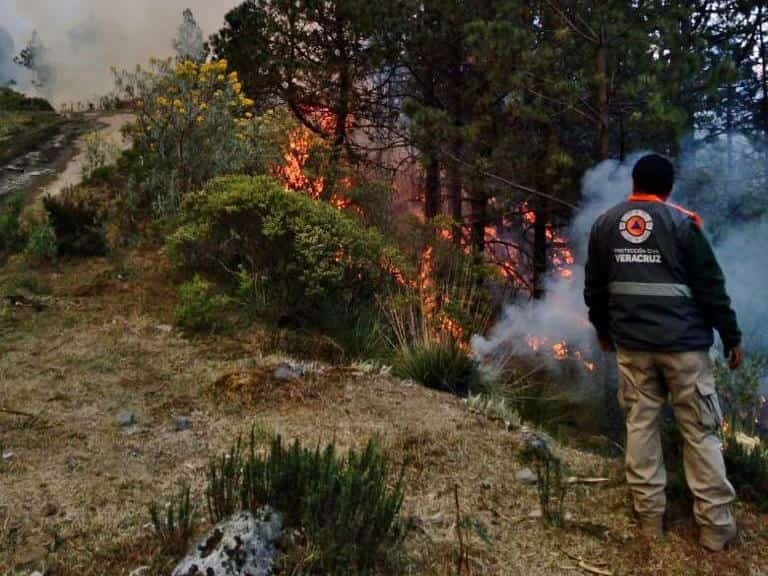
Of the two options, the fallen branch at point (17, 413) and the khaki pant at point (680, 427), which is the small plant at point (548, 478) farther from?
the fallen branch at point (17, 413)

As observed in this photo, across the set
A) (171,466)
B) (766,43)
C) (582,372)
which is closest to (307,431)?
(171,466)

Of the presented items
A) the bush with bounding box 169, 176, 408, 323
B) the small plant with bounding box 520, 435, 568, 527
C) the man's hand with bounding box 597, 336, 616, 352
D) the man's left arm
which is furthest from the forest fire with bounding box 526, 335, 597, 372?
the man's left arm

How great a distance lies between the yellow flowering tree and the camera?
9344 millimetres

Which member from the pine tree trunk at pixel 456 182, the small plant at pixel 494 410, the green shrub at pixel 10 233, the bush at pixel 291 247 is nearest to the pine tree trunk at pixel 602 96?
the pine tree trunk at pixel 456 182

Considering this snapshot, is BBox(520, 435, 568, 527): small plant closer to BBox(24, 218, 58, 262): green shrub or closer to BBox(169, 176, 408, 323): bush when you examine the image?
BBox(169, 176, 408, 323): bush

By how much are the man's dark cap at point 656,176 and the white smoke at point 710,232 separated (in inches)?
171

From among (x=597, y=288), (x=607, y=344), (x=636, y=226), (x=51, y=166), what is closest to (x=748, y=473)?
(x=607, y=344)

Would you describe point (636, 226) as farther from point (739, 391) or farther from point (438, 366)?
point (438, 366)

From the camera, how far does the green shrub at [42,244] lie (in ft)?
28.0

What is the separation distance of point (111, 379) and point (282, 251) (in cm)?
227

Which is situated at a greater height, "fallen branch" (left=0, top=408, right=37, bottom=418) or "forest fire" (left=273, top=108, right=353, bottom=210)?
"forest fire" (left=273, top=108, right=353, bottom=210)

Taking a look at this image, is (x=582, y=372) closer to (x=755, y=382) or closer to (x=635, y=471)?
(x=755, y=382)

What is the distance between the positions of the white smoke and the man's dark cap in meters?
4.35

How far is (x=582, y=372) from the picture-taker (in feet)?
29.9
